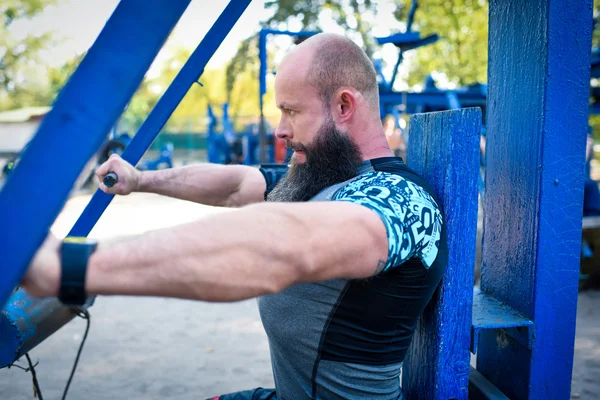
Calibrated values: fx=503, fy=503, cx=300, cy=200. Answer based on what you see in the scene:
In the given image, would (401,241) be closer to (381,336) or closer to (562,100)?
(381,336)

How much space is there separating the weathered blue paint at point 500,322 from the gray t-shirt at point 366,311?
19 centimetres

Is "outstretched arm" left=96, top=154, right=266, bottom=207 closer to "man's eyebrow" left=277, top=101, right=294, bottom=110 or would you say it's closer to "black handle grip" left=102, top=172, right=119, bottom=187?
"black handle grip" left=102, top=172, right=119, bottom=187

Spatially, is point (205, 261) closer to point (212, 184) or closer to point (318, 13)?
point (212, 184)

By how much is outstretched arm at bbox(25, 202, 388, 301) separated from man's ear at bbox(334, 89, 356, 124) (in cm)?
53

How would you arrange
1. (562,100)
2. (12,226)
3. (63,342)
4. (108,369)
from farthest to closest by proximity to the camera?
(63,342) < (108,369) < (562,100) < (12,226)

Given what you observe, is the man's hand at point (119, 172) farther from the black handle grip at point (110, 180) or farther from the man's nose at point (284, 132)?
the man's nose at point (284, 132)

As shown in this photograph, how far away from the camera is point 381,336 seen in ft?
4.18

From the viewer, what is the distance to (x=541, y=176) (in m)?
→ 1.31

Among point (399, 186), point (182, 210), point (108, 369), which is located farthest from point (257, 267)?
point (182, 210)

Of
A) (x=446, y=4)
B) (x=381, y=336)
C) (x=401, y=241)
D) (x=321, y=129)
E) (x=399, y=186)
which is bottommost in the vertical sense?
(x=381, y=336)

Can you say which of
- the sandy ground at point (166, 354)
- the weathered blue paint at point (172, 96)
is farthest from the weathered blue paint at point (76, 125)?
the sandy ground at point (166, 354)

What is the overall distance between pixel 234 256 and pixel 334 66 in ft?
2.63

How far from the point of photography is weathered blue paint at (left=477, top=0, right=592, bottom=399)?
129cm

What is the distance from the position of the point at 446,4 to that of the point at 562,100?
44.5ft
